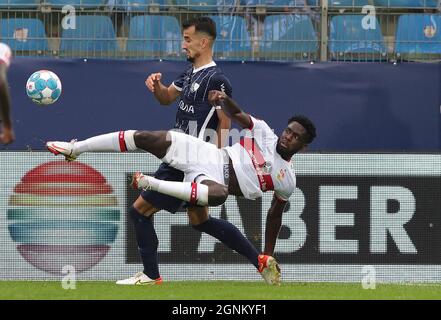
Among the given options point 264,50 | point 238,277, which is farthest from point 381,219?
point 264,50

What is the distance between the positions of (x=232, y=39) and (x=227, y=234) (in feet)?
12.0

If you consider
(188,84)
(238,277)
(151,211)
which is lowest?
(238,277)

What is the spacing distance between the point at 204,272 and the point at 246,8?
3.43 meters

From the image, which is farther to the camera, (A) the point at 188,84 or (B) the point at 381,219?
(B) the point at 381,219

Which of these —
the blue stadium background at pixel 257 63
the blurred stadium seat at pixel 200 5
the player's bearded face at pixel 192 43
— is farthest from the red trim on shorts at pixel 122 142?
the blurred stadium seat at pixel 200 5

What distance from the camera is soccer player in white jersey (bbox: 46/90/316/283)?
1008cm

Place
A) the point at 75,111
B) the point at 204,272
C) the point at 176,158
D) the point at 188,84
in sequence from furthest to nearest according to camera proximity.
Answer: the point at 75,111 → the point at 204,272 → the point at 188,84 → the point at 176,158

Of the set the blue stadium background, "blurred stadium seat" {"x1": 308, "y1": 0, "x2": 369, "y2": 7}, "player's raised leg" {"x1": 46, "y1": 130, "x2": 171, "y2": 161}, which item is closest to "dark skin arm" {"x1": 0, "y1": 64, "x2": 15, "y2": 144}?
"player's raised leg" {"x1": 46, "y1": 130, "x2": 171, "y2": 161}

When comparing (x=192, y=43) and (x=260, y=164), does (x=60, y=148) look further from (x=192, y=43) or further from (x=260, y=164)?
(x=260, y=164)

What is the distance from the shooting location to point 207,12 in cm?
1411

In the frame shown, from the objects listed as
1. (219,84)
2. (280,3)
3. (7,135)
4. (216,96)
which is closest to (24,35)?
(280,3)

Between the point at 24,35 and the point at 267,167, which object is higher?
the point at 24,35

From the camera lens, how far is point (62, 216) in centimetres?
1276

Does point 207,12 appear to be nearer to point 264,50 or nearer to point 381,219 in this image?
point 264,50
